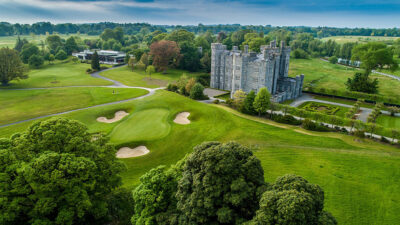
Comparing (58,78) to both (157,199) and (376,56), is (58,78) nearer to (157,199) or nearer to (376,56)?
(157,199)

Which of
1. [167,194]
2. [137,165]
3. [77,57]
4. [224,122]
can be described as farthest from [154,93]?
[77,57]

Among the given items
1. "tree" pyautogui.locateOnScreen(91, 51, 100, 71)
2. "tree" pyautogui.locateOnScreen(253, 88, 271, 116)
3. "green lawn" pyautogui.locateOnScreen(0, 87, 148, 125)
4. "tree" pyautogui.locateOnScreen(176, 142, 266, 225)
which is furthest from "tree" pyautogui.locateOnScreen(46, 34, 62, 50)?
"tree" pyautogui.locateOnScreen(176, 142, 266, 225)

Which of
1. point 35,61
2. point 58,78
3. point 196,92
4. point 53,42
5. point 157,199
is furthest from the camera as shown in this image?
point 53,42

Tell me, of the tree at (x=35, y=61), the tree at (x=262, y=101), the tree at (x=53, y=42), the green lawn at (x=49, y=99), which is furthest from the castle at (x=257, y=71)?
the tree at (x=53, y=42)

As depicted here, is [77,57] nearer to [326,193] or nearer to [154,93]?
[154,93]

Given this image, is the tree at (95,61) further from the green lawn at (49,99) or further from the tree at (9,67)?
the green lawn at (49,99)

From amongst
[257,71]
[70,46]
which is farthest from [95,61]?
[257,71]
